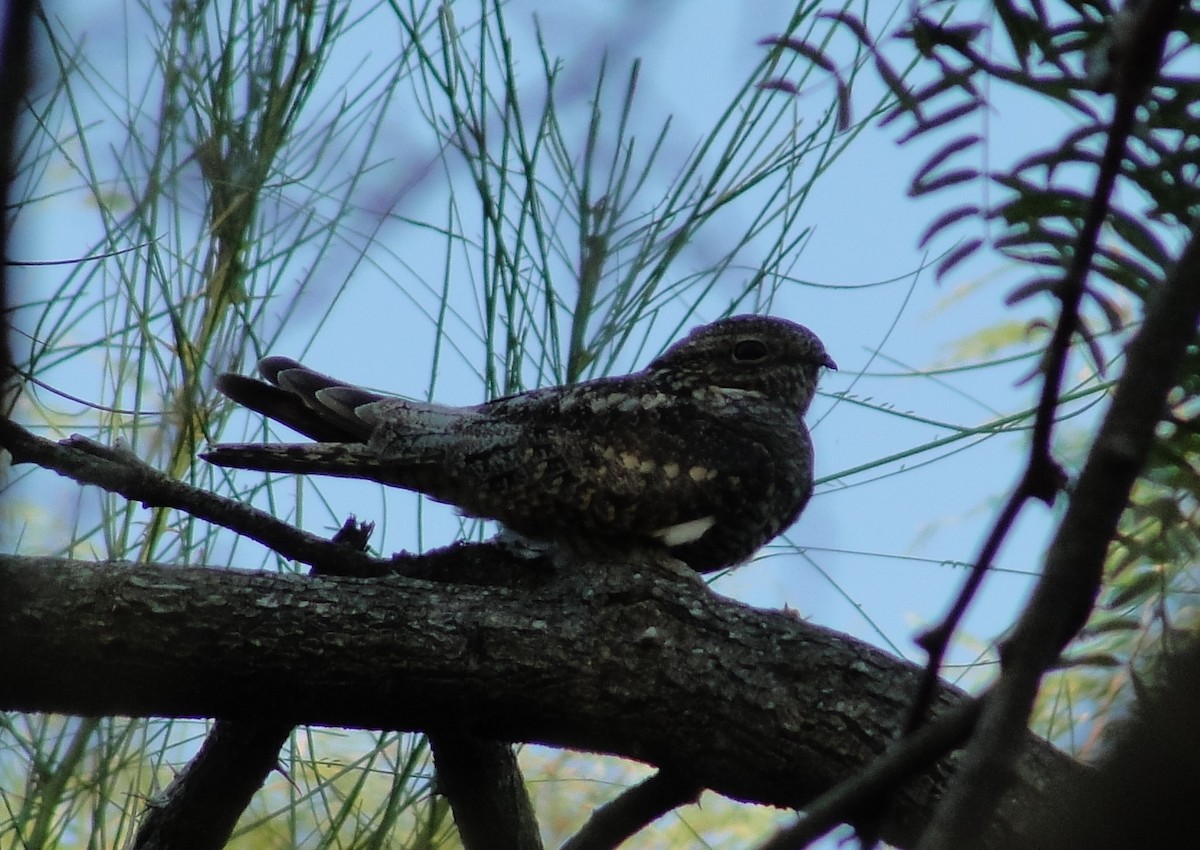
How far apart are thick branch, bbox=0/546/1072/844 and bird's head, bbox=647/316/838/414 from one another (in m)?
0.93

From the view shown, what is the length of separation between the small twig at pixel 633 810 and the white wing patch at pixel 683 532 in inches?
18.5

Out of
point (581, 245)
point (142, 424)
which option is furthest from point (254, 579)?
point (581, 245)

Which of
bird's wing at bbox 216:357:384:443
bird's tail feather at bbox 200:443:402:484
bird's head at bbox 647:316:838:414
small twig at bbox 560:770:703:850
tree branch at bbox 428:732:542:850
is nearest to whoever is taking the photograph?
small twig at bbox 560:770:703:850

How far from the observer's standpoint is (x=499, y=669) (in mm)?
1907

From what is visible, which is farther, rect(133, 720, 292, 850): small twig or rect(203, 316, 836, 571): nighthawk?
rect(203, 316, 836, 571): nighthawk

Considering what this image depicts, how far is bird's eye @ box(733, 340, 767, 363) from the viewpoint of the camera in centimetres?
289

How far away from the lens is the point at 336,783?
260 cm

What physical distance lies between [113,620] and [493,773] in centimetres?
70

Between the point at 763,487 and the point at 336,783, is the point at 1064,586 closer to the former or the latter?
the point at 763,487

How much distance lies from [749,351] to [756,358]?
0.07 ft

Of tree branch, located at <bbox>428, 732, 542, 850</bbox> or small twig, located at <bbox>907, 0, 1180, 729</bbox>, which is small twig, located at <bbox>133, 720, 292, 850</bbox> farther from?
small twig, located at <bbox>907, 0, 1180, 729</bbox>

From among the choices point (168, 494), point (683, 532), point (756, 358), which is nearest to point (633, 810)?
point (683, 532)

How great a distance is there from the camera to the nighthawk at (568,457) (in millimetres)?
2373

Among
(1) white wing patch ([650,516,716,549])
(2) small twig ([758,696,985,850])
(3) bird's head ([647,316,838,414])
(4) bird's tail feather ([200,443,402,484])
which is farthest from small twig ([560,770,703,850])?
(2) small twig ([758,696,985,850])
